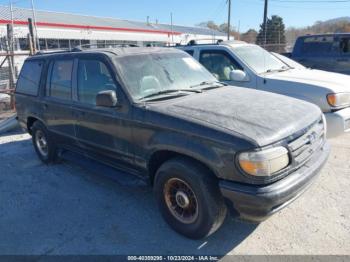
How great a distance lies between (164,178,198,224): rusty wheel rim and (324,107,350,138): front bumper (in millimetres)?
2801

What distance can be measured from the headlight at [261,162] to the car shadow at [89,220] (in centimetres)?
93

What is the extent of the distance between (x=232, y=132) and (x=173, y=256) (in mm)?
1302


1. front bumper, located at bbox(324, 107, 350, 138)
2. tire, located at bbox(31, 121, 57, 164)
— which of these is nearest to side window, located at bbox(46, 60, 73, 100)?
tire, located at bbox(31, 121, 57, 164)

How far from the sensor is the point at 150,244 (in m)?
3.21

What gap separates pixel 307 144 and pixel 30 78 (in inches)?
179

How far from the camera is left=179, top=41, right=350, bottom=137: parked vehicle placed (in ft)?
16.5

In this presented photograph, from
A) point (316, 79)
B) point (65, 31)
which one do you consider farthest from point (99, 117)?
point (65, 31)

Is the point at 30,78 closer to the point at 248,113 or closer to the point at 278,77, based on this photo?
the point at 248,113

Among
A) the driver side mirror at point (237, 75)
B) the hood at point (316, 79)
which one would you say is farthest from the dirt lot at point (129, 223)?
the driver side mirror at point (237, 75)

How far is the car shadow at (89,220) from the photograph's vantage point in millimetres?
3189

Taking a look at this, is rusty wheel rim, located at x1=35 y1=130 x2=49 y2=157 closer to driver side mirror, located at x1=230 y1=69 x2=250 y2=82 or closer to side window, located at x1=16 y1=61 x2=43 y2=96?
side window, located at x1=16 y1=61 x2=43 y2=96

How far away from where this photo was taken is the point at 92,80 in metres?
4.06

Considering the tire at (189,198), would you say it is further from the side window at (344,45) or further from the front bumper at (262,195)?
the side window at (344,45)

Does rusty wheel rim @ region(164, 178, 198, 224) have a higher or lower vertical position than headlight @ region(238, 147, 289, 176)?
lower
